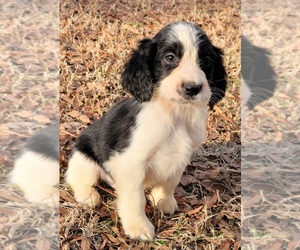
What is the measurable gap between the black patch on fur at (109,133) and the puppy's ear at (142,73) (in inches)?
3.6

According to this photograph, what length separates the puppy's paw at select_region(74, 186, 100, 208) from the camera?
2367mm

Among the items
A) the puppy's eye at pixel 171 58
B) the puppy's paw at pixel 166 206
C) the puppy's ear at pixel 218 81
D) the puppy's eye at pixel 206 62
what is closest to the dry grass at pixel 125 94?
the puppy's paw at pixel 166 206

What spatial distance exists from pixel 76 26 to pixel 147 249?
1.01 metres

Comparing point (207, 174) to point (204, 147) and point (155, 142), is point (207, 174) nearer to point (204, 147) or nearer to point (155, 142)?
point (204, 147)

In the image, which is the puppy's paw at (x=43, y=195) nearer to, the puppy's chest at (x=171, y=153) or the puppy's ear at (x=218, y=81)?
the puppy's chest at (x=171, y=153)

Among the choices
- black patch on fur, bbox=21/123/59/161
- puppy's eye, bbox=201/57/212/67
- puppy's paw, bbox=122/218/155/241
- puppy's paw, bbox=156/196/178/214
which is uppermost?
puppy's eye, bbox=201/57/212/67

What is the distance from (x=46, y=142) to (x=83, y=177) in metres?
0.21

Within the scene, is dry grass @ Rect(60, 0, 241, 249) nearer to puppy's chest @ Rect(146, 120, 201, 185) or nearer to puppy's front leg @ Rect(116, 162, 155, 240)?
puppy's front leg @ Rect(116, 162, 155, 240)

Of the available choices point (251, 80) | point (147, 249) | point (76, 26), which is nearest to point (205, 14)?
point (251, 80)

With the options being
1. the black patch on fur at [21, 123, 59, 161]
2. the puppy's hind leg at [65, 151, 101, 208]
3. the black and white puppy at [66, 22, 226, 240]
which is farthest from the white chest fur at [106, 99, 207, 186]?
the black patch on fur at [21, 123, 59, 161]

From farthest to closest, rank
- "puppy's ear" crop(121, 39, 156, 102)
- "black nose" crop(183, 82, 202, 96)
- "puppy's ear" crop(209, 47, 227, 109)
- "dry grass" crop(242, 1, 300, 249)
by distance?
1. "dry grass" crop(242, 1, 300, 249)
2. "puppy's ear" crop(209, 47, 227, 109)
3. "puppy's ear" crop(121, 39, 156, 102)
4. "black nose" crop(183, 82, 202, 96)

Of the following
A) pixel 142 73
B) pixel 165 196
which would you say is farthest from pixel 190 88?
pixel 165 196

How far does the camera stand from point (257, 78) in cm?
252

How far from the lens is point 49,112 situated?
2.46 meters
